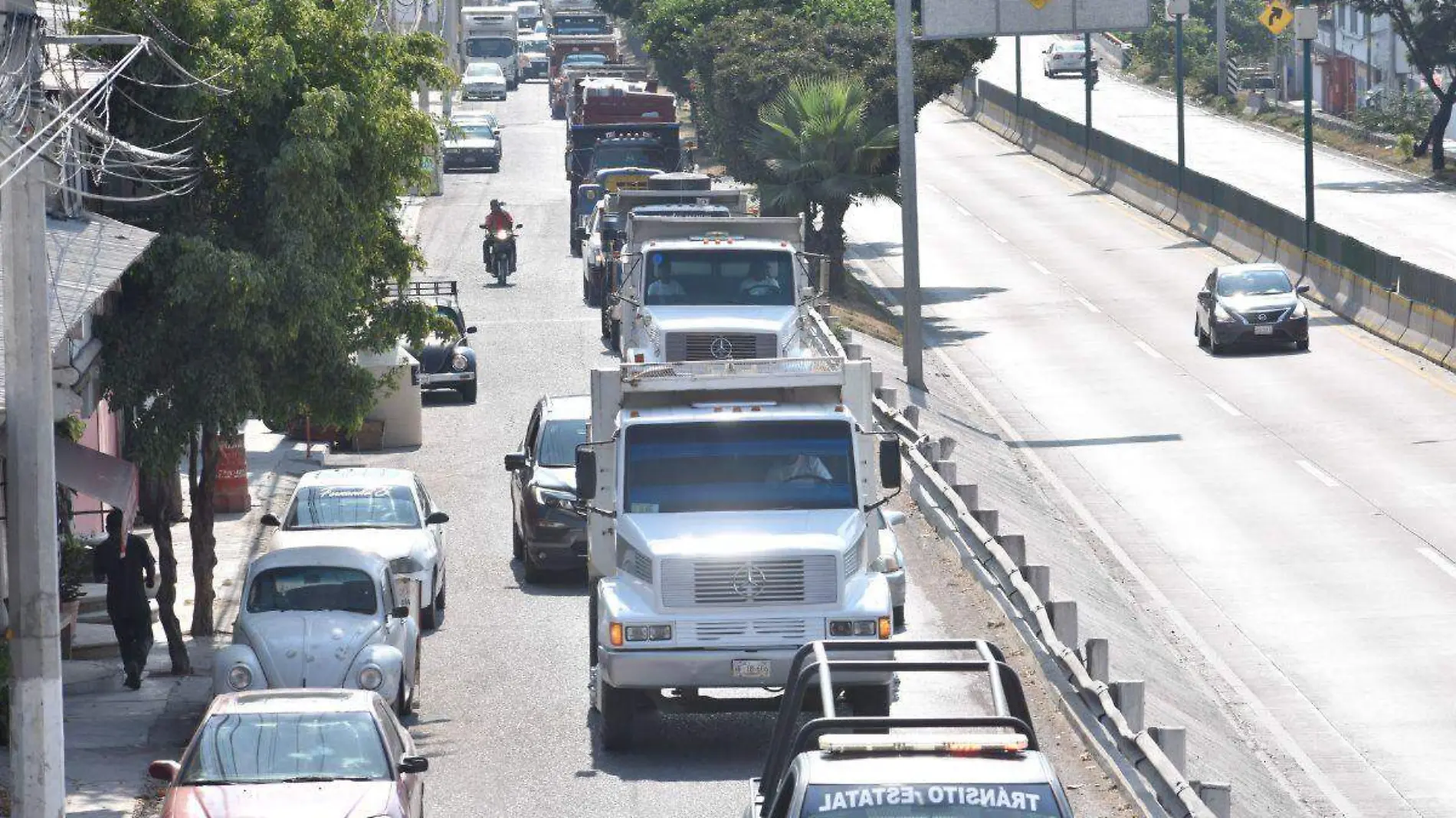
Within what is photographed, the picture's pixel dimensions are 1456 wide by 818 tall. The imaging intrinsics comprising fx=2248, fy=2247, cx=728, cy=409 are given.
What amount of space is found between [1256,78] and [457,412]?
230 feet

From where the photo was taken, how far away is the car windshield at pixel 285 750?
14.6 m

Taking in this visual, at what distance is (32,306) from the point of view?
15.8 metres

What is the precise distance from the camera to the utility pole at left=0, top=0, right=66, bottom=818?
1577 cm

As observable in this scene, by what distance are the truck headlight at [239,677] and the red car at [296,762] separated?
10.5 ft

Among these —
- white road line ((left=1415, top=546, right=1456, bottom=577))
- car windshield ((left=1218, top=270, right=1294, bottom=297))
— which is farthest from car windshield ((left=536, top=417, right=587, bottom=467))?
car windshield ((left=1218, top=270, right=1294, bottom=297))

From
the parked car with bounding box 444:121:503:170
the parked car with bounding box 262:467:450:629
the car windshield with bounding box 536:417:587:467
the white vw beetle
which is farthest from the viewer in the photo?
the parked car with bounding box 444:121:503:170

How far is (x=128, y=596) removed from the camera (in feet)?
69.7

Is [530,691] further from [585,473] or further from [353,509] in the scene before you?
[353,509]

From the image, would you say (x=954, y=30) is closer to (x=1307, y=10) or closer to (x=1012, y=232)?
(x=1307, y=10)

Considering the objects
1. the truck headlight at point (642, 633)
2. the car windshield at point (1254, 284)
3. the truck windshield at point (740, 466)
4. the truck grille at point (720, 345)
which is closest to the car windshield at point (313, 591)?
the truck windshield at point (740, 466)

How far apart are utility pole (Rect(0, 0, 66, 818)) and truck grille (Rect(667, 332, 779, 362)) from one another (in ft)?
45.2

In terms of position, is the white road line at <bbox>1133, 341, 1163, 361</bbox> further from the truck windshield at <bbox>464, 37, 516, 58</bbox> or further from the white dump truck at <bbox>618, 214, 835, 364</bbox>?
the truck windshield at <bbox>464, 37, 516, 58</bbox>

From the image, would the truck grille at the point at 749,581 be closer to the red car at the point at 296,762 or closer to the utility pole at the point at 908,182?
the red car at the point at 296,762

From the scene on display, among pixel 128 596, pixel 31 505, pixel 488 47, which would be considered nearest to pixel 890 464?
pixel 31 505
